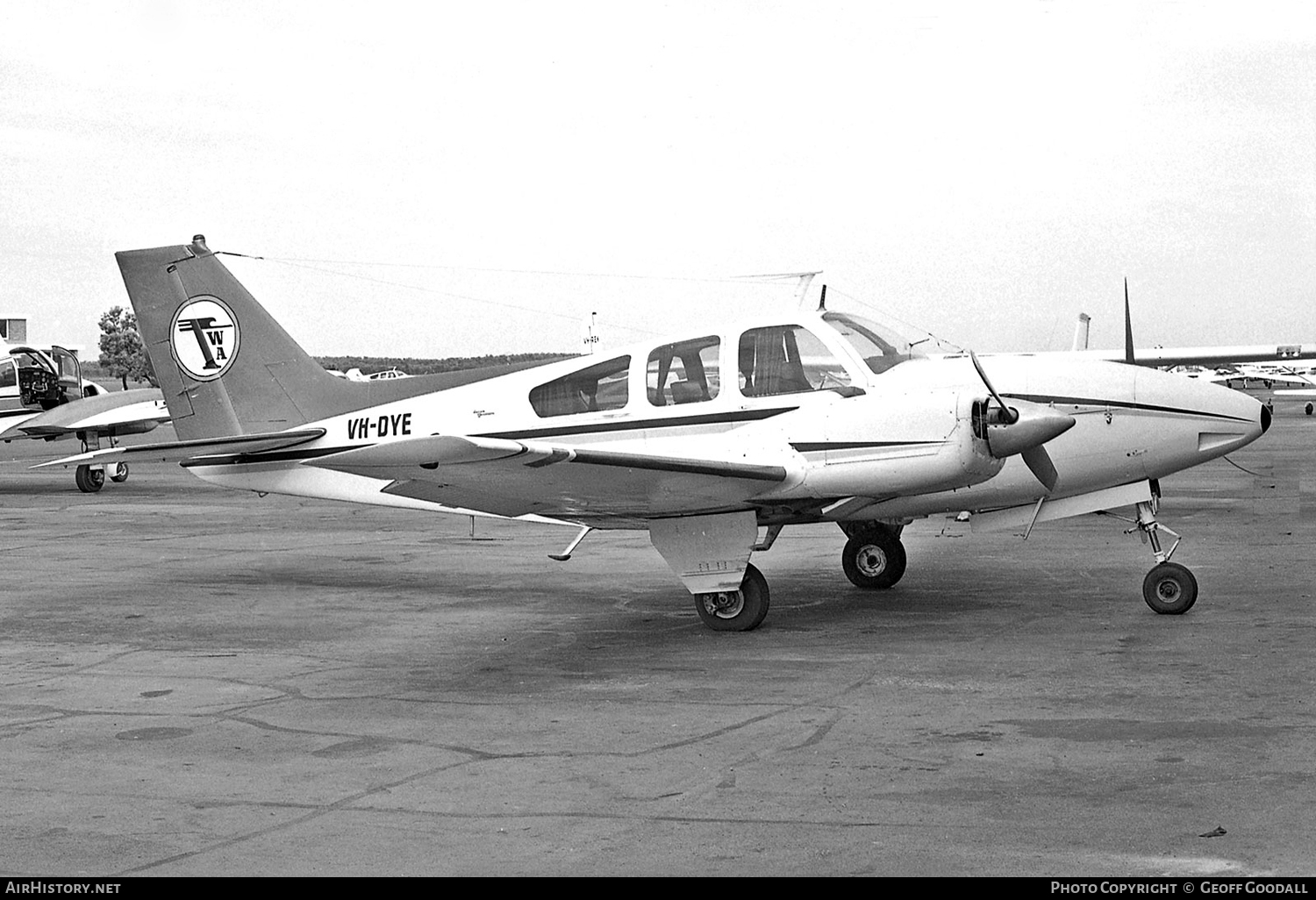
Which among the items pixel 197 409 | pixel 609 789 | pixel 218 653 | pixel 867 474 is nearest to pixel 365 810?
pixel 609 789

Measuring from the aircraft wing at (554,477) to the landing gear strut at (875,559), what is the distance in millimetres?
2325

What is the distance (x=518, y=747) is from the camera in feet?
21.7

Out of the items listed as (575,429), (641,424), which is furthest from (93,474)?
(641,424)

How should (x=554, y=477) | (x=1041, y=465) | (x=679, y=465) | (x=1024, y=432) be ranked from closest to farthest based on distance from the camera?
(x=554, y=477)
(x=679, y=465)
(x=1024, y=432)
(x=1041, y=465)

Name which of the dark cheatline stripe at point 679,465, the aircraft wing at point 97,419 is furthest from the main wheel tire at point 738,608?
the aircraft wing at point 97,419

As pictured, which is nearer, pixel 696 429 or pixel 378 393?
pixel 696 429

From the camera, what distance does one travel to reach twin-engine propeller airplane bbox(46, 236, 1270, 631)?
935 cm

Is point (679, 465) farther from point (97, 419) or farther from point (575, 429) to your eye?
point (97, 419)

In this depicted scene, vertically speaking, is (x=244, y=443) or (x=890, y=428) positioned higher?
(x=244, y=443)

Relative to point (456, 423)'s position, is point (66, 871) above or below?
below

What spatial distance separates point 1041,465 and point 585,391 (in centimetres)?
352

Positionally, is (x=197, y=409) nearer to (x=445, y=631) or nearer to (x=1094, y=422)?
(x=445, y=631)

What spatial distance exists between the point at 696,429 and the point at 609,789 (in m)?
4.74

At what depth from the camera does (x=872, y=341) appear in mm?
10312
